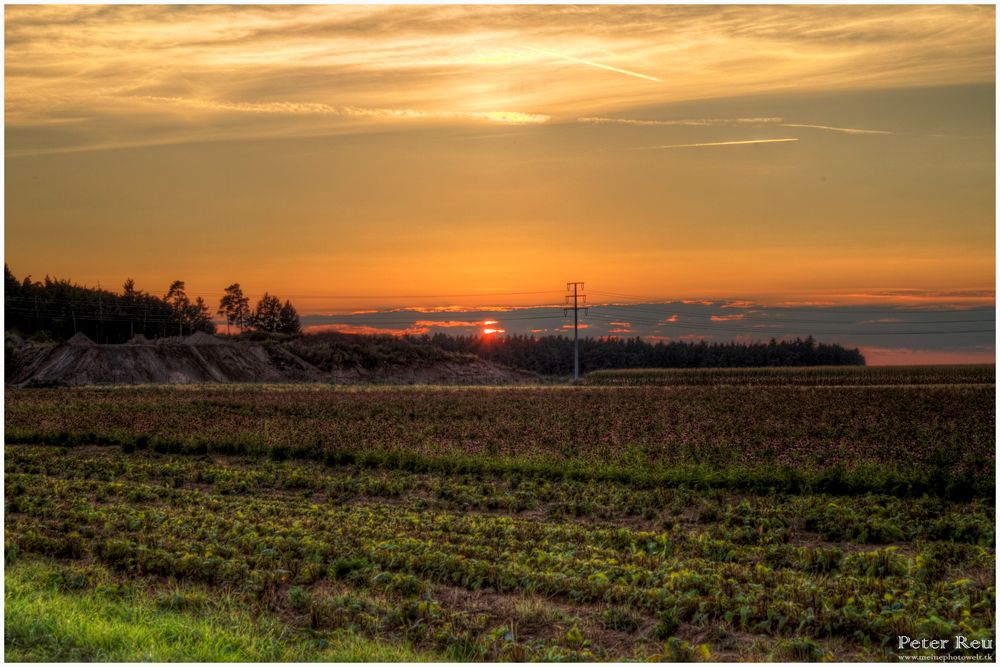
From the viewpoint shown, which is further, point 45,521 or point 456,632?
point 45,521

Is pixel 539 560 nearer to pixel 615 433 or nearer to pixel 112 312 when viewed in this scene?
pixel 615 433

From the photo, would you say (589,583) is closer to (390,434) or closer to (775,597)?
(775,597)

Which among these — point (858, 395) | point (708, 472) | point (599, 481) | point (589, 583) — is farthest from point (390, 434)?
point (858, 395)

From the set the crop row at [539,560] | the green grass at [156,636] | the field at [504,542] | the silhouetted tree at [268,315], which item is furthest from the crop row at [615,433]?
the silhouetted tree at [268,315]

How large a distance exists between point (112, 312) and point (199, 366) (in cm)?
4673

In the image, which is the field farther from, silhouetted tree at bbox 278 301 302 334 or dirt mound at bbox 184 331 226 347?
silhouetted tree at bbox 278 301 302 334

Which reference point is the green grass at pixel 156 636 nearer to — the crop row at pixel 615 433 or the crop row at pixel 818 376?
the crop row at pixel 615 433

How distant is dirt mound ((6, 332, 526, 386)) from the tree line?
68.6 feet

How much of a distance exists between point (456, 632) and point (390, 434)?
20381 millimetres

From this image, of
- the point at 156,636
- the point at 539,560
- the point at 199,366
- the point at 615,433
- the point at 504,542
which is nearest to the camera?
the point at 156,636

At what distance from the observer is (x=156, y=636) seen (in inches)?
384

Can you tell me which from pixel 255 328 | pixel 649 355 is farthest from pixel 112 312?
pixel 649 355

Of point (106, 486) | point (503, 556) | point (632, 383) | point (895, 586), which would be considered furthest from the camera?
point (632, 383)

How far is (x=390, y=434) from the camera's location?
30438 mm
